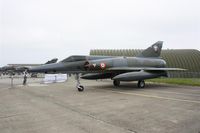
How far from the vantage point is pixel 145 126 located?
5.32 metres

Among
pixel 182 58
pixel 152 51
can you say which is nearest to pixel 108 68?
pixel 152 51

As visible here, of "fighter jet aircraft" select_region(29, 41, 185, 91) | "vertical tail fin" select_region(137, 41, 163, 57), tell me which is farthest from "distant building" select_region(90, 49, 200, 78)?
"fighter jet aircraft" select_region(29, 41, 185, 91)

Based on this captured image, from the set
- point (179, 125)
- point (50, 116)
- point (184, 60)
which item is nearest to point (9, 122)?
point (50, 116)

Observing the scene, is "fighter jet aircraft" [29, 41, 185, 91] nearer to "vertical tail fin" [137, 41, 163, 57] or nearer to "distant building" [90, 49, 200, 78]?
"vertical tail fin" [137, 41, 163, 57]

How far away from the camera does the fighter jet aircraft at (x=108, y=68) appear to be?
1382 centimetres

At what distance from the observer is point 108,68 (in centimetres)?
1559

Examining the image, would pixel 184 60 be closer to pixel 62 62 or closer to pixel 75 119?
pixel 62 62

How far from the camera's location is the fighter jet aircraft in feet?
45.3

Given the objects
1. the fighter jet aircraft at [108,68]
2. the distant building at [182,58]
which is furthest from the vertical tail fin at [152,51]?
the distant building at [182,58]

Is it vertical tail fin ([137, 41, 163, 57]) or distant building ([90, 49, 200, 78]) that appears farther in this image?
distant building ([90, 49, 200, 78])

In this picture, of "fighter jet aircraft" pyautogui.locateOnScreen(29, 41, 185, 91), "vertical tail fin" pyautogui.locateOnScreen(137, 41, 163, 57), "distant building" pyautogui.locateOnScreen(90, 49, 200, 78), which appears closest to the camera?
"fighter jet aircraft" pyautogui.locateOnScreen(29, 41, 185, 91)

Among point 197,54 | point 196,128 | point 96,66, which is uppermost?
point 197,54

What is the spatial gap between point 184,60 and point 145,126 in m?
51.1

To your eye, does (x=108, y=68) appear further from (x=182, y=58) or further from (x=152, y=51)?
(x=182, y=58)
